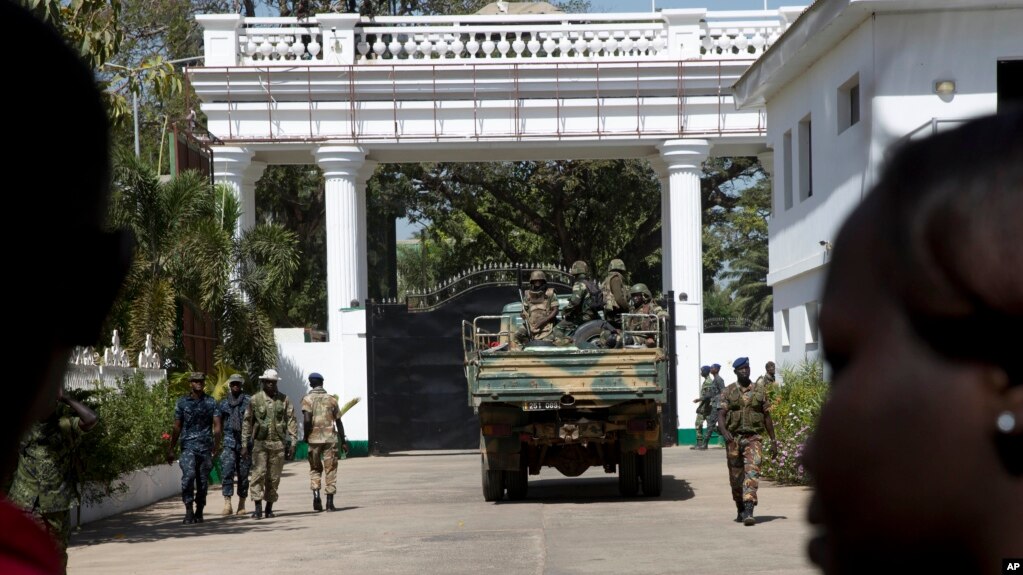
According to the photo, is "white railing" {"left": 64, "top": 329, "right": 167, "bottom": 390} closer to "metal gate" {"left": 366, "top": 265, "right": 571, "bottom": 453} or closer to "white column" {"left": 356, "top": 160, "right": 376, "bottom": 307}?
"metal gate" {"left": 366, "top": 265, "right": 571, "bottom": 453}

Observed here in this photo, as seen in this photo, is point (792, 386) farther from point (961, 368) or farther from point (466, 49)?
point (961, 368)

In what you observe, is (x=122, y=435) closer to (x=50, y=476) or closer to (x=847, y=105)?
(x=50, y=476)

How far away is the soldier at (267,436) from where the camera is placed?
15727 mm

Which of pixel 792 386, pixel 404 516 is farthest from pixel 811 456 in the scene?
pixel 792 386

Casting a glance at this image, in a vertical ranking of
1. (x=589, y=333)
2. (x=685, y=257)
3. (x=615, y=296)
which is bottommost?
(x=589, y=333)

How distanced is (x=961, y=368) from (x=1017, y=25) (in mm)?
16234

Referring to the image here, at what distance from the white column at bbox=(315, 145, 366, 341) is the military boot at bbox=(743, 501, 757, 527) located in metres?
13.5

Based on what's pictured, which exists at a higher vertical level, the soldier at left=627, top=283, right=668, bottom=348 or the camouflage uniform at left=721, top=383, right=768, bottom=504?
the soldier at left=627, top=283, right=668, bottom=348

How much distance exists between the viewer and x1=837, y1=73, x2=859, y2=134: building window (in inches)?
682

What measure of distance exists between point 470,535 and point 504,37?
14.8 m

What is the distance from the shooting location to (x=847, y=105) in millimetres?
17688

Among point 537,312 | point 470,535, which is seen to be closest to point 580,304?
point 537,312

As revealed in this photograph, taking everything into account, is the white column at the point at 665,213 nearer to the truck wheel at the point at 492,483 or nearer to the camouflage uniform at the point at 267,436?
the truck wheel at the point at 492,483

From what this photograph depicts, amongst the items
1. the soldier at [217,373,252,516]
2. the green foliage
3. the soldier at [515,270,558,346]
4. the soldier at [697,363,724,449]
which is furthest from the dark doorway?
the green foliage
